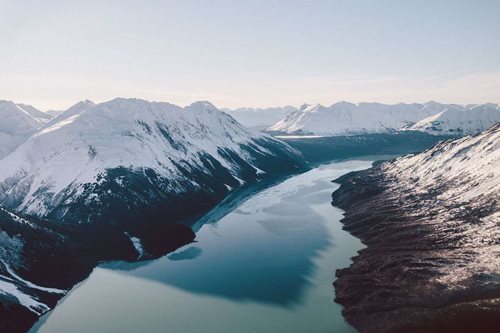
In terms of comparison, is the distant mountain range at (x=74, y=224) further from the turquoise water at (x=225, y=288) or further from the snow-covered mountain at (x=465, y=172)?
the snow-covered mountain at (x=465, y=172)

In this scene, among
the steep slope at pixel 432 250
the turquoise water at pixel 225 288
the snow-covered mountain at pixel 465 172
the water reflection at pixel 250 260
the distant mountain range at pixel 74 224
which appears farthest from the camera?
the snow-covered mountain at pixel 465 172

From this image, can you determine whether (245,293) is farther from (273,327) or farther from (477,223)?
(477,223)

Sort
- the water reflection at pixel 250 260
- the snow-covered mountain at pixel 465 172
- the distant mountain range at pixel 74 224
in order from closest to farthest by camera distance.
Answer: the water reflection at pixel 250 260
the distant mountain range at pixel 74 224
the snow-covered mountain at pixel 465 172

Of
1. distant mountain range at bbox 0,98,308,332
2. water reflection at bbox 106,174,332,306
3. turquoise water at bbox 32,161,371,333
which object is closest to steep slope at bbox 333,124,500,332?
turquoise water at bbox 32,161,371,333

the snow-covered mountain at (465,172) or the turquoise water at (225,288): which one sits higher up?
the snow-covered mountain at (465,172)

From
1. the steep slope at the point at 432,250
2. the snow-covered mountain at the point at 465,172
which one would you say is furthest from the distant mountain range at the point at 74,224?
the snow-covered mountain at the point at 465,172

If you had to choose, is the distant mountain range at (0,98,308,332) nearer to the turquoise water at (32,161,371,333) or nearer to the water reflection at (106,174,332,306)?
the turquoise water at (32,161,371,333)
